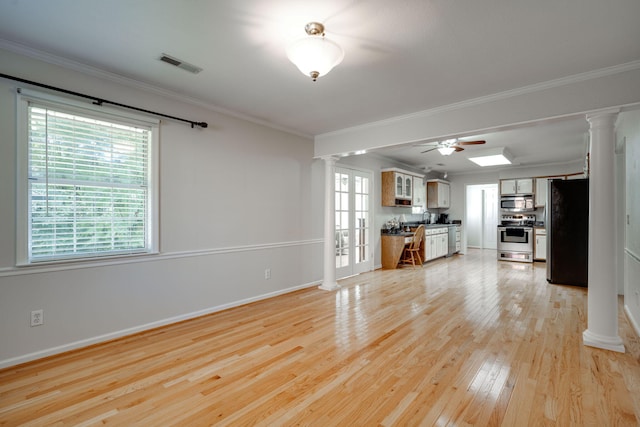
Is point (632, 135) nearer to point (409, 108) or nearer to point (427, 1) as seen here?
point (409, 108)

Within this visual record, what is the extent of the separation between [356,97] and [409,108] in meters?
0.76

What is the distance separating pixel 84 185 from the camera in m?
2.76

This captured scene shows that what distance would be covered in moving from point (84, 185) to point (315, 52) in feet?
7.87

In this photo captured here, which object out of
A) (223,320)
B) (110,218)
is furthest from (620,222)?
(110,218)

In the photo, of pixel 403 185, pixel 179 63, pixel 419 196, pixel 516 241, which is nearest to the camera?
pixel 179 63

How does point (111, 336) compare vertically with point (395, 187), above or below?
below

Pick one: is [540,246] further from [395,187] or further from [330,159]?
[330,159]

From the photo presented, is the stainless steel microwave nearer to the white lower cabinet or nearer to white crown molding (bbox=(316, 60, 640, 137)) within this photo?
the white lower cabinet

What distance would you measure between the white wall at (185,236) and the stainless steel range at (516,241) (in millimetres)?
5376

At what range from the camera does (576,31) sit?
2137 millimetres

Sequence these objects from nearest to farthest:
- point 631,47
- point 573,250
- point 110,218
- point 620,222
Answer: point 631,47
point 110,218
point 620,222
point 573,250

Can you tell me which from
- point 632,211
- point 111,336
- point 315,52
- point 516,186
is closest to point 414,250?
point 516,186

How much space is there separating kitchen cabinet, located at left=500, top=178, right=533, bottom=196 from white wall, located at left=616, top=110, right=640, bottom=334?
4.34 m

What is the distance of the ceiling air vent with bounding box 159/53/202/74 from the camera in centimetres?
256
